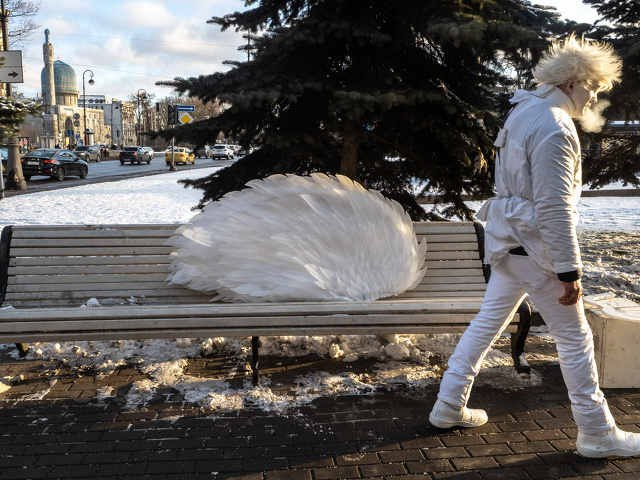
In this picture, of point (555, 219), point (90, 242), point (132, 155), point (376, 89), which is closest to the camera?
point (555, 219)

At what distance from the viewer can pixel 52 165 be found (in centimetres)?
2692

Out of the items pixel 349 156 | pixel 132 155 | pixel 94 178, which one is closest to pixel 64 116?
pixel 132 155

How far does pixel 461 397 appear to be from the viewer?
10.7 ft

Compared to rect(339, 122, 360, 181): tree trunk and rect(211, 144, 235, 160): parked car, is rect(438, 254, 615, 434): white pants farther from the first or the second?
rect(211, 144, 235, 160): parked car

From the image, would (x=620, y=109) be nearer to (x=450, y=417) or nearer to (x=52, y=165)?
(x=450, y=417)

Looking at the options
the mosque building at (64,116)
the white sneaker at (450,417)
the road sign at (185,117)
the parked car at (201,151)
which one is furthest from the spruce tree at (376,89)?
the mosque building at (64,116)

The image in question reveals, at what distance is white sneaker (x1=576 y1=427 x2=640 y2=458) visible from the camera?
2963 millimetres

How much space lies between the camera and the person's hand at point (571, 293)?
2.79 m

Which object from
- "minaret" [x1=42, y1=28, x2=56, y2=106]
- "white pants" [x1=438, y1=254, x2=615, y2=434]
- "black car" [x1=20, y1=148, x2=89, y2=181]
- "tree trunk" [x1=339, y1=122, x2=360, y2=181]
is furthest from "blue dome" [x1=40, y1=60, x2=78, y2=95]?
"white pants" [x1=438, y1=254, x2=615, y2=434]

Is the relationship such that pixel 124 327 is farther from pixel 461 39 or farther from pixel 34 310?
pixel 461 39

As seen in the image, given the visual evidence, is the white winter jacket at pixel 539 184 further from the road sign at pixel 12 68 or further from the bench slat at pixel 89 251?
the road sign at pixel 12 68

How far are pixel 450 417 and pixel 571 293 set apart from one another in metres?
0.98

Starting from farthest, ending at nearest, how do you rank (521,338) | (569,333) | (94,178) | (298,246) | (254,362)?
1. (94,178)
2. (298,246)
3. (521,338)
4. (254,362)
5. (569,333)

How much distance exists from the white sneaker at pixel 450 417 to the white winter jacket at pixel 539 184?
834 mm
